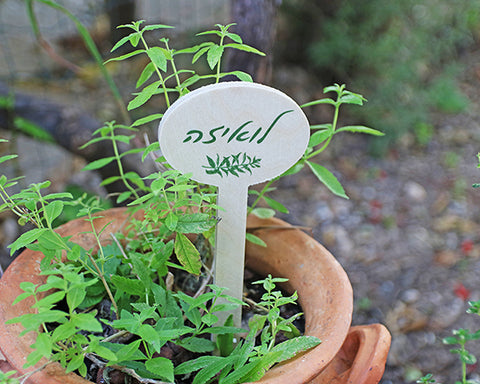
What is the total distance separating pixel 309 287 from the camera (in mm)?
991

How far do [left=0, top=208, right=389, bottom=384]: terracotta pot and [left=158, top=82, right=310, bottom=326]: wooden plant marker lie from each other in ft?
0.62

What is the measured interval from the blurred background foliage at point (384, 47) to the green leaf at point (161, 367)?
1.90 metres

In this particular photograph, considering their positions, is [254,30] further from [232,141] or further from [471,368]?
[471,368]

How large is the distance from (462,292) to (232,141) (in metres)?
1.35

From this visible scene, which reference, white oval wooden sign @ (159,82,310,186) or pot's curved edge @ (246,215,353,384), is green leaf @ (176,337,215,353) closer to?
pot's curved edge @ (246,215,353,384)

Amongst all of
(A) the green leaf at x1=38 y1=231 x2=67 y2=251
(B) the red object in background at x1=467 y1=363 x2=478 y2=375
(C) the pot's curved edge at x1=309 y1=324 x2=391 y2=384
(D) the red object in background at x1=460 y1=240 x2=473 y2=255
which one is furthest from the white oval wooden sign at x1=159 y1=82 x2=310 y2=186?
(D) the red object in background at x1=460 y1=240 x2=473 y2=255

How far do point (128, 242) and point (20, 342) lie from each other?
1.02 ft

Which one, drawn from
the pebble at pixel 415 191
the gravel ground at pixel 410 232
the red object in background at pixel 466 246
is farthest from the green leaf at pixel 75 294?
the pebble at pixel 415 191

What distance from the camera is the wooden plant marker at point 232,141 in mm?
752

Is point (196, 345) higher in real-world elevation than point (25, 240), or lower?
lower

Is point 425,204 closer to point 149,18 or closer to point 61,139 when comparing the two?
point 61,139

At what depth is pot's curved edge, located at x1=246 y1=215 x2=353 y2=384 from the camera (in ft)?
2.54

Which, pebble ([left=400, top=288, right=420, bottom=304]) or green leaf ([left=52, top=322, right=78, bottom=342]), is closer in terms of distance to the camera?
green leaf ([left=52, top=322, right=78, bottom=342])

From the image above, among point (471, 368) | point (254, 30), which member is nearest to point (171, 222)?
point (254, 30)
